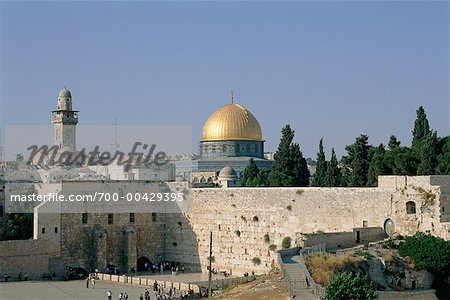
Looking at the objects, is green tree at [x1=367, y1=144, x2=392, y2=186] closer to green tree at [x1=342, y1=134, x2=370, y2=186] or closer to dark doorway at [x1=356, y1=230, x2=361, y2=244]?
green tree at [x1=342, y1=134, x2=370, y2=186]

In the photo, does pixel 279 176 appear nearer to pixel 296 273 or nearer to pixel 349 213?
pixel 349 213

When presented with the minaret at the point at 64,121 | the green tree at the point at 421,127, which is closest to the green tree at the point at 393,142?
the green tree at the point at 421,127

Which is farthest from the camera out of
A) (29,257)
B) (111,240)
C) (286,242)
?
(111,240)

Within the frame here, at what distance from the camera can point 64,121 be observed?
47.0m

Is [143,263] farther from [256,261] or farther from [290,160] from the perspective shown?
[290,160]

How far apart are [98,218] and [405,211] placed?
1419 cm

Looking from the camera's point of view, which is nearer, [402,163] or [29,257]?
[29,257]

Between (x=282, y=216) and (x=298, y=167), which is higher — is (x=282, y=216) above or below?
below

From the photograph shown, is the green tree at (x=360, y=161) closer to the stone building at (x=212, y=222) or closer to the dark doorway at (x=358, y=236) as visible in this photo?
the stone building at (x=212, y=222)

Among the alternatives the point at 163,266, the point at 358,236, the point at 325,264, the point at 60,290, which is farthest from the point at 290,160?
the point at 325,264

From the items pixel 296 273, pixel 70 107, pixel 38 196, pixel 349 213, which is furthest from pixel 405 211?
pixel 70 107

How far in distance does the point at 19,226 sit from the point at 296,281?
1886cm

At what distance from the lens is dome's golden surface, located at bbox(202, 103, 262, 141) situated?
5781cm

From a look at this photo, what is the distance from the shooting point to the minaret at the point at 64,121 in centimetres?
4697
